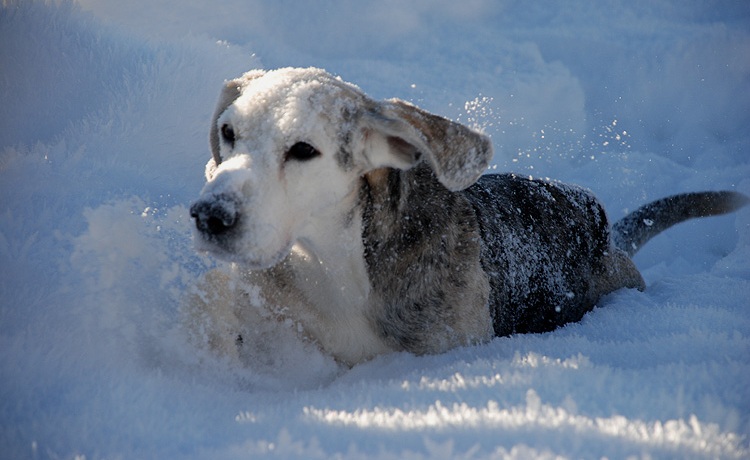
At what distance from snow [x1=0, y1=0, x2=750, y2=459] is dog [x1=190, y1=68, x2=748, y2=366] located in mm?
169

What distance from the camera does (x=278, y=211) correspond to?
7.38ft

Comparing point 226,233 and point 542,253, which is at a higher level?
point 542,253

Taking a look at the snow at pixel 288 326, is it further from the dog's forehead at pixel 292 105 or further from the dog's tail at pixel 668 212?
the dog's forehead at pixel 292 105

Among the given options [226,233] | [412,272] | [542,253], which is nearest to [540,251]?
[542,253]

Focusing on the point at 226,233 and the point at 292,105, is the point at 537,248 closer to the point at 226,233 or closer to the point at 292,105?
the point at 292,105

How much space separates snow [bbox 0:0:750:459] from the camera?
1.65m

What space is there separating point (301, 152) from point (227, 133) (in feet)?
1.07

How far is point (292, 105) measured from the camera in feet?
7.80

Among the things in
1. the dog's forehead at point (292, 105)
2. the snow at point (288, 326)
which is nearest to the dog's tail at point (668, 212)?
the snow at point (288, 326)

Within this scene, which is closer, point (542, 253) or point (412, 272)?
point (412, 272)

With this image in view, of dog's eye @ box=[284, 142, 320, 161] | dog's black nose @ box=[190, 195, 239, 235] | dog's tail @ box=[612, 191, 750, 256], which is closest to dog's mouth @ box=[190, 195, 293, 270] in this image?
dog's black nose @ box=[190, 195, 239, 235]

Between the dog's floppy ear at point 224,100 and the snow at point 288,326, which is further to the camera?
the dog's floppy ear at point 224,100

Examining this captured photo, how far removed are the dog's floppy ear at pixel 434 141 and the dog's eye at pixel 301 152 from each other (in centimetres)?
24

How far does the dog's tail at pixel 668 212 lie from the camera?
4582 mm
